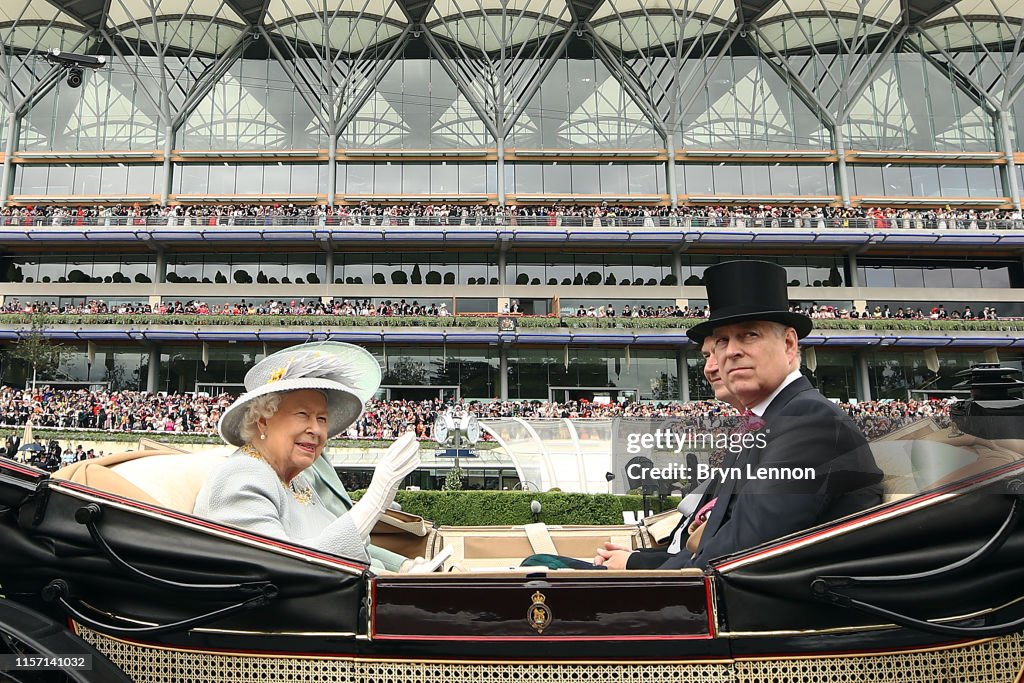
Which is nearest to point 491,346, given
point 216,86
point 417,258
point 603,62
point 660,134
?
point 417,258

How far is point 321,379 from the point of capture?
2.88m

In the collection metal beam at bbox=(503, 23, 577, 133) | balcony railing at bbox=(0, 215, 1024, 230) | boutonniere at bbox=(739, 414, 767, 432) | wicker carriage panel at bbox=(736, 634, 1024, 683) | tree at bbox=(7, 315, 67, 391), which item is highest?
metal beam at bbox=(503, 23, 577, 133)

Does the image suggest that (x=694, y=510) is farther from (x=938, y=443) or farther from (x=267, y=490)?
(x=267, y=490)

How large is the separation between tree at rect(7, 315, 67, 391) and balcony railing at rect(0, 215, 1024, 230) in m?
6.07

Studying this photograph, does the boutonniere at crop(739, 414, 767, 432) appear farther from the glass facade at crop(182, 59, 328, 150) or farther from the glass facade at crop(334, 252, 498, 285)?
the glass facade at crop(182, 59, 328, 150)

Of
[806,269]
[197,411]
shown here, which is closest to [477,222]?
[197,411]

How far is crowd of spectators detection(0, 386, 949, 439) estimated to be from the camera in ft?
82.4

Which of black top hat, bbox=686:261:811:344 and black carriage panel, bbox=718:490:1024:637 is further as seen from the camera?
black top hat, bbox=686:261:811:344

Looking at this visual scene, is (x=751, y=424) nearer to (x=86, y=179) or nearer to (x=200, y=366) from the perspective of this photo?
(x=200, y=366)

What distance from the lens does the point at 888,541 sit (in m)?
2.17

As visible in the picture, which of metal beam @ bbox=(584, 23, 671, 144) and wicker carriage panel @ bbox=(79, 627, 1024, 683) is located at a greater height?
metal beam @ bbox=(584, 23, 671, 144)

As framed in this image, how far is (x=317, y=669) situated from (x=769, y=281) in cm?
225

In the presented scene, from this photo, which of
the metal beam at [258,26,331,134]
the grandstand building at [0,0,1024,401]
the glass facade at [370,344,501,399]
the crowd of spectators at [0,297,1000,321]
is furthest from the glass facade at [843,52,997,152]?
the metal beam at [258,26,331,134]

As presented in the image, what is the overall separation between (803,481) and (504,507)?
1259cm
